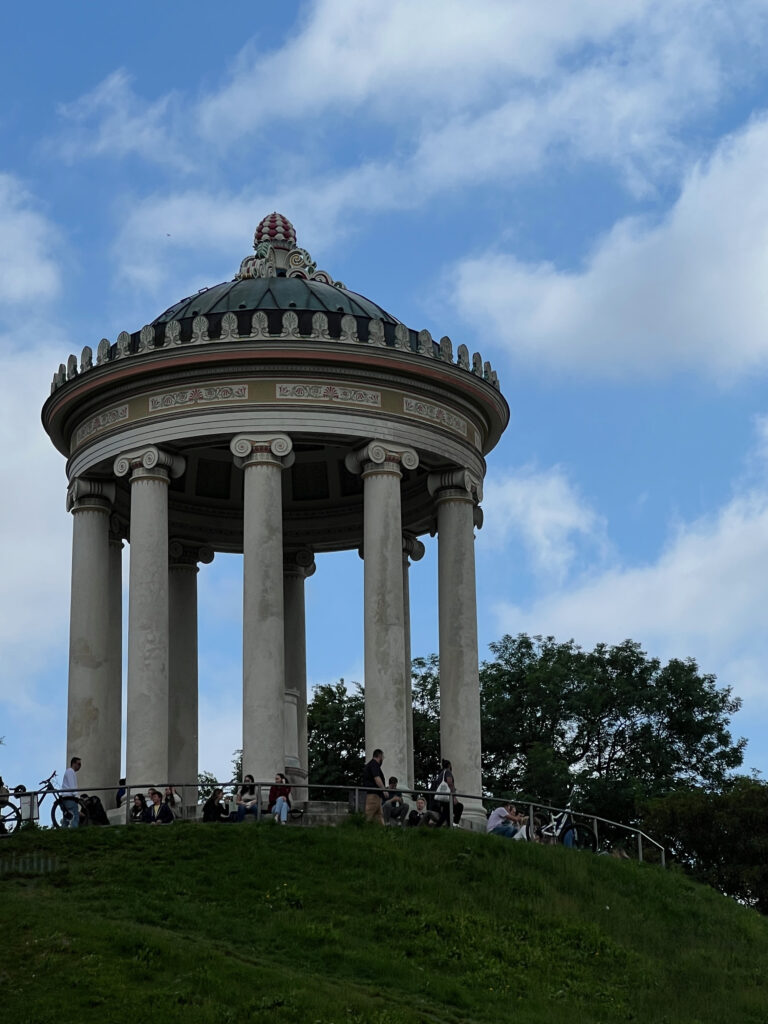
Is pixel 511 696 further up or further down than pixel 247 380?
further down

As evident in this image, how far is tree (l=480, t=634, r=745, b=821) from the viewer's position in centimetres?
7475

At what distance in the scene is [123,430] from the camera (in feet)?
173

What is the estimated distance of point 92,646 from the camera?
53312 millimetres

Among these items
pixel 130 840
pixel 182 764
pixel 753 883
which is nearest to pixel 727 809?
pixel 753 883

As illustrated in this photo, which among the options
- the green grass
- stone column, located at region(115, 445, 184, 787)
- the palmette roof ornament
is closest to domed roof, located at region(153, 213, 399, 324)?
the palmette roof ornament

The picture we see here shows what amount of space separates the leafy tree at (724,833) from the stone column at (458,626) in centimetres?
1564

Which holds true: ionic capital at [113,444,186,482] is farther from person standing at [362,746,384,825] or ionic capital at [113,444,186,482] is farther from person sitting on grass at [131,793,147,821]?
person standing at [362,746,384,825]

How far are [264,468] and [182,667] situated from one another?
1093cm

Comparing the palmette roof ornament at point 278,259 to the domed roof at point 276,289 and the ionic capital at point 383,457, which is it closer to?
the domed roof at point 276,289

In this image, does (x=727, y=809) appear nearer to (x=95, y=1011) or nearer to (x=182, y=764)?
(x=182, y=764)

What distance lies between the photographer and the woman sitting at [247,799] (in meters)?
44.0

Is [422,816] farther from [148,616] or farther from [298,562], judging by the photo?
[298,562]

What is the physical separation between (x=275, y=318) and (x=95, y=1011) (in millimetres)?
25142

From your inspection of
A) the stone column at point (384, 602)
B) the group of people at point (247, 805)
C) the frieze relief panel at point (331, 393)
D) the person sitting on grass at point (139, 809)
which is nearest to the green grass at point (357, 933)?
the group of people at point (247, 805)
